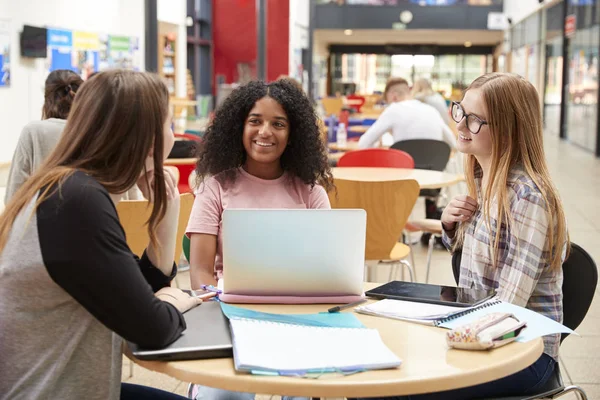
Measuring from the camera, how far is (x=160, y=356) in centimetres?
159

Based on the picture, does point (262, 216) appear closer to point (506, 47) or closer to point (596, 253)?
point (596, 253)

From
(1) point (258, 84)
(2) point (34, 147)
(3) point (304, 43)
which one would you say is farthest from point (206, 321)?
(3) point (304, 43)

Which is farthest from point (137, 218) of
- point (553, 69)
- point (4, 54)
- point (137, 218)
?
point (553, 69)

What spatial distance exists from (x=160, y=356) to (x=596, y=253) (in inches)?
213

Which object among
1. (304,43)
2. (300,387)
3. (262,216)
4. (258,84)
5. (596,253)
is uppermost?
(304,43)

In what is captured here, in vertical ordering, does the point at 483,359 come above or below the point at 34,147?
below

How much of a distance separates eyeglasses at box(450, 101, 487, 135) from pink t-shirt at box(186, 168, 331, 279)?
705 millimetres

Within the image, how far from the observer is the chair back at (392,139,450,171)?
6.95 metres

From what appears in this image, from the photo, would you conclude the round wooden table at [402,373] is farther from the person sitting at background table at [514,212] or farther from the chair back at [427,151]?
the chair back at [427,151]

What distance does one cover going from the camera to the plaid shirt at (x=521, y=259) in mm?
2098

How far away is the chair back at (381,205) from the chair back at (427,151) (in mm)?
2889

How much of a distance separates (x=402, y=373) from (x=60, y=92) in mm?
3295

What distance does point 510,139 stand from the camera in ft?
7.25

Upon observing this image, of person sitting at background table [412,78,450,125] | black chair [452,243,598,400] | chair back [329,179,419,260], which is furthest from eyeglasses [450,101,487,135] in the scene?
person sitting at background table [412,78,450,125]
